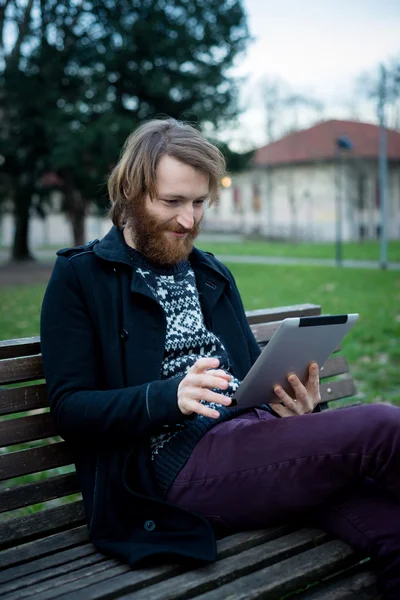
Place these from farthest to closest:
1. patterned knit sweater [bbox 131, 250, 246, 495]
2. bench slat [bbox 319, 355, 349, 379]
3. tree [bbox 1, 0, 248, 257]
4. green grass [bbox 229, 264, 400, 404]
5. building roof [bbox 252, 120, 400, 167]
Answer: building roof [bbox 252, 120, 400, 167] → tree [bbox 1, 0, 248, 257] → green grass [bbox 229, 264, 400, 404] → bench slat [bbox 319, 355, 349, 379] → patterned knit sweater [bbox 131, 250, 246, 495]

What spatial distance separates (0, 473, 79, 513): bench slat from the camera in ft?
8.13

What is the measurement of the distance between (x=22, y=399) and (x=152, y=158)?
996 mm

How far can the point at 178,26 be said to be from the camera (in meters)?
22.3

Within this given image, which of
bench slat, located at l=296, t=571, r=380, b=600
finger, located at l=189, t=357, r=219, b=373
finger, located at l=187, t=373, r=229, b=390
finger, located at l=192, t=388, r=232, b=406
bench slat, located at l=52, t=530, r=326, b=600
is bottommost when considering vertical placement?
bench slat, located at l=296, t=571, r=380, b=600

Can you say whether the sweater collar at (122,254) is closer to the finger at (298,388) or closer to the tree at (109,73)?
the finger at (298,388)

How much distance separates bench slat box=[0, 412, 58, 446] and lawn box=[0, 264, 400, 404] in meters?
3.64

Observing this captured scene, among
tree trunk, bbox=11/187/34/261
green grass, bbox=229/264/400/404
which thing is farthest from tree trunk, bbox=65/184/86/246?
green grass, bbox=229/264/400/404

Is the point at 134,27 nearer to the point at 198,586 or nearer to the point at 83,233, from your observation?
the point at 83,233

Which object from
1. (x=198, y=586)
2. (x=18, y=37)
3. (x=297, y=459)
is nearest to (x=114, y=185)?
(x=297, y=459)

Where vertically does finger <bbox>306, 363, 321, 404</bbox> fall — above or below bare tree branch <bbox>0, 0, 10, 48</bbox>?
below

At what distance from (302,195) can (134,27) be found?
82.1 ft

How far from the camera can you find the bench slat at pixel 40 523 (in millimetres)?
2406

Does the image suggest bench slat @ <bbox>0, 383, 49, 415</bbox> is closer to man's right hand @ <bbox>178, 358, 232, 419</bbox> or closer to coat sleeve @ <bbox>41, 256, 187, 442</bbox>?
coat sleeve @ <bbox>41, 256, 187, 442</bbox>

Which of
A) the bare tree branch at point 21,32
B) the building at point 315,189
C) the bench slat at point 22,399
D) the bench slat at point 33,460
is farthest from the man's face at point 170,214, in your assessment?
the building at point 315,189
